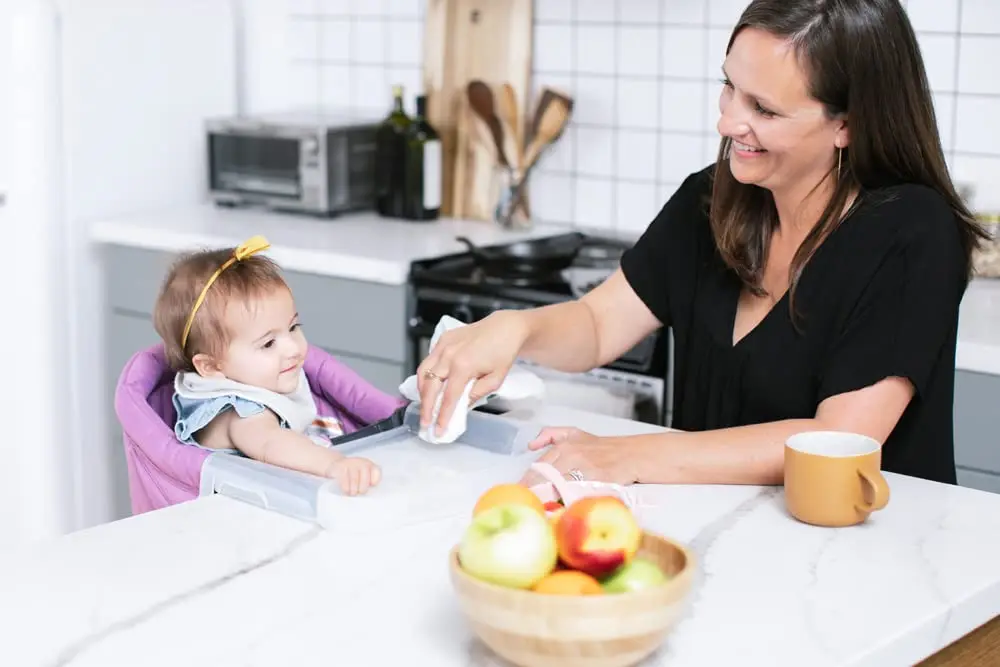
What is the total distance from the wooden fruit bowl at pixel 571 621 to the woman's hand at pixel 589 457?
46 cm

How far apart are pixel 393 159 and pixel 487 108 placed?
0.30m

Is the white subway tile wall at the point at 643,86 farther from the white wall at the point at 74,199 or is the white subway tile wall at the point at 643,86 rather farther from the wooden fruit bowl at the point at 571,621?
the wooden fruit bowl at the point at 571,621

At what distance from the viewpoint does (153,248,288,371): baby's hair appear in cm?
188

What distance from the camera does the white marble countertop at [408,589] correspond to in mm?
1158

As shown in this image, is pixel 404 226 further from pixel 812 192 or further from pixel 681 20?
pixel 812 192

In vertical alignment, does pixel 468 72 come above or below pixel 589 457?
above

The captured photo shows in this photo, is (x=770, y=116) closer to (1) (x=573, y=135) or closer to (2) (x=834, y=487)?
(2) (x=834, y=487)

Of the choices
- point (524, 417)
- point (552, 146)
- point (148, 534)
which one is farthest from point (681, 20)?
point (148, 534)

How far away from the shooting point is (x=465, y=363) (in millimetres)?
1713

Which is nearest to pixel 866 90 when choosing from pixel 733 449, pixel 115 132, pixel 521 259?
pixel 733 449

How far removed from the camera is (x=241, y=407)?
1789mm

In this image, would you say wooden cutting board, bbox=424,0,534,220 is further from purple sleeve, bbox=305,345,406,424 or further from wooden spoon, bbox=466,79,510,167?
purple sleeve, bbox=305,345,406,424

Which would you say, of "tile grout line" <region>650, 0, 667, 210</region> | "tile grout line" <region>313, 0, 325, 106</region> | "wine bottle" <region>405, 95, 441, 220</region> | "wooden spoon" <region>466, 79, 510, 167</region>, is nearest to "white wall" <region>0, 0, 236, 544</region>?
"tile grout line" <region>313, 0, 325, 106</region>

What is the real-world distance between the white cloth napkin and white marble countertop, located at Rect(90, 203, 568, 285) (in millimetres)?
1214
